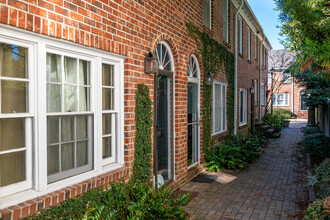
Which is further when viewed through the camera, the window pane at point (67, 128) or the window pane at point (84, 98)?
the window pane at point (84, 98)

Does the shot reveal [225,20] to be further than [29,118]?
Yes

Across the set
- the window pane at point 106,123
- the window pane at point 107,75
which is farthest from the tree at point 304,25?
the window pane at point 106,123

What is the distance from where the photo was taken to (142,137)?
4.65 metres

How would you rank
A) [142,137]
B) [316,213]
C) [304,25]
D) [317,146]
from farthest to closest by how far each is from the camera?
1. [317,146]
2. [142,137]
3. [316,213]
4. [304,25]

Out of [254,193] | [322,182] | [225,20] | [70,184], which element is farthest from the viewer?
[225,20]

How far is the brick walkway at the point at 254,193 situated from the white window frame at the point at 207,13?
3990 mm

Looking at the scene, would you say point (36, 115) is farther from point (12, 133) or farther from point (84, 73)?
point (84, 73)

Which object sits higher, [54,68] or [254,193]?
[54,68]

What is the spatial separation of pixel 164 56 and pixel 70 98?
2.70 meters

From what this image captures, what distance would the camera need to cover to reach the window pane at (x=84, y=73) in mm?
3526

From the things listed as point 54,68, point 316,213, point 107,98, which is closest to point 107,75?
point 107,98

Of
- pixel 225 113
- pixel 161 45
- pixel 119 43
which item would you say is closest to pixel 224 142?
pixel 225 113

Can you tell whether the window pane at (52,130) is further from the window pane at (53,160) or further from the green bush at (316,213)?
the green bush at (316,213)

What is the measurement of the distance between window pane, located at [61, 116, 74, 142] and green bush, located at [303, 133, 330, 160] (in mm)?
8222
